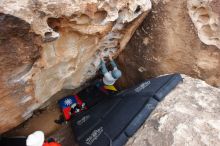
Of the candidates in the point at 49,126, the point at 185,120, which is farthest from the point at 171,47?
the point at 49,126

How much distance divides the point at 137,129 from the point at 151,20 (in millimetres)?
987

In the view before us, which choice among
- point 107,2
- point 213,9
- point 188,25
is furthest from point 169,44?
point 107,2

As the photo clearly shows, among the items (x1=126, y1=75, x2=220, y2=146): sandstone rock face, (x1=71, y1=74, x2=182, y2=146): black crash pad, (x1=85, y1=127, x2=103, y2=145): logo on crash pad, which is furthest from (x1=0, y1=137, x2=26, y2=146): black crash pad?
(x1=126, y1=75, x2=220, y2=146): sandstone rock face

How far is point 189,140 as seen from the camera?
2.07m

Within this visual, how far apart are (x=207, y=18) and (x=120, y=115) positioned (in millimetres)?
1041

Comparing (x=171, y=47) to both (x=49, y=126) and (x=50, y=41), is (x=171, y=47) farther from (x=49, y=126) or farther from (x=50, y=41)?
(x=49, y=126)

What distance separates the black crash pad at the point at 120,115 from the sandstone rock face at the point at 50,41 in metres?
0.37

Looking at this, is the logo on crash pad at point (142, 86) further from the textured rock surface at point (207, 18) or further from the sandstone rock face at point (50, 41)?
the textured rock surface at point (207, 18)

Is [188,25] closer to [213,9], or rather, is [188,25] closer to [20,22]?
[213,9]

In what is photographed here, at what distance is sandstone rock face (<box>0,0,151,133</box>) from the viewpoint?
1.75 meters

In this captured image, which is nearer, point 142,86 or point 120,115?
point 120,115

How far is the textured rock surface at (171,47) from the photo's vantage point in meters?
2.56

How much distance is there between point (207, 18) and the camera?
2455 mm

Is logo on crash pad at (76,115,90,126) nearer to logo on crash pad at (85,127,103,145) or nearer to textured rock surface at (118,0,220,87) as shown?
logo on crash pad at (85,127,103,145)
